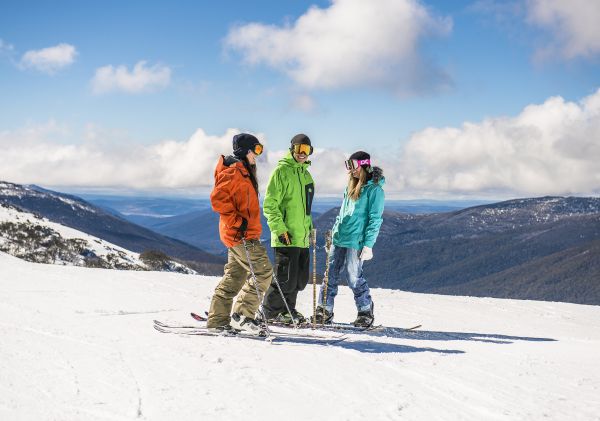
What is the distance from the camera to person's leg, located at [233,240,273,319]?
18.9 feet

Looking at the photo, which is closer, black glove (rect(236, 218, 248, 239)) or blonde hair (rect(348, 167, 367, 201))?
black glove (rect(236, 218, 248, 239))

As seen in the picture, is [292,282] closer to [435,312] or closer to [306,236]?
[306,236]

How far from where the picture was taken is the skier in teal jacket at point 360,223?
7121 mm

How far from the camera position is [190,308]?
7992 mm

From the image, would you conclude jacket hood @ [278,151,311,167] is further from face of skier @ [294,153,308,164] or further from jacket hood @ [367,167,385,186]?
jacket hood @ [367,167,385,186]

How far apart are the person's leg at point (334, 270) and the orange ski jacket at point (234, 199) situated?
196 centimetres

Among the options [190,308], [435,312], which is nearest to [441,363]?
[190,308]

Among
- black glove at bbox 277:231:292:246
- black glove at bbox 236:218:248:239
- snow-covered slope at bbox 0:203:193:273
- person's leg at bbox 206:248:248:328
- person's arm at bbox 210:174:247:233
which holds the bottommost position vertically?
snow-covered slope at bbox 0:203:193:273

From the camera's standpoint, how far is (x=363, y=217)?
7.22 m

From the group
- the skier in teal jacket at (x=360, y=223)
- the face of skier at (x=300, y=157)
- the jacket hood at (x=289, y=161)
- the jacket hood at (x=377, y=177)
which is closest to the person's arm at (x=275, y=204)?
the jacket hood at (x=289, y=161)

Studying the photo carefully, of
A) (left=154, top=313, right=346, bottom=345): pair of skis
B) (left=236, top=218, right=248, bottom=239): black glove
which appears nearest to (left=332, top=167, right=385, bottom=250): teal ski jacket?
(left=154, top=313, right=346, bottom=345): pair of skis

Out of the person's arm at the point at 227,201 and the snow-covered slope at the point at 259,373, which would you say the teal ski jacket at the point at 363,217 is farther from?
the person's arm at the point at 227,201

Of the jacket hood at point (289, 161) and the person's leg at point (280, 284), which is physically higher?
the jacket hood at point (289, 161)

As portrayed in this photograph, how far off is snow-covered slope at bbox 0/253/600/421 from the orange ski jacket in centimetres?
119
